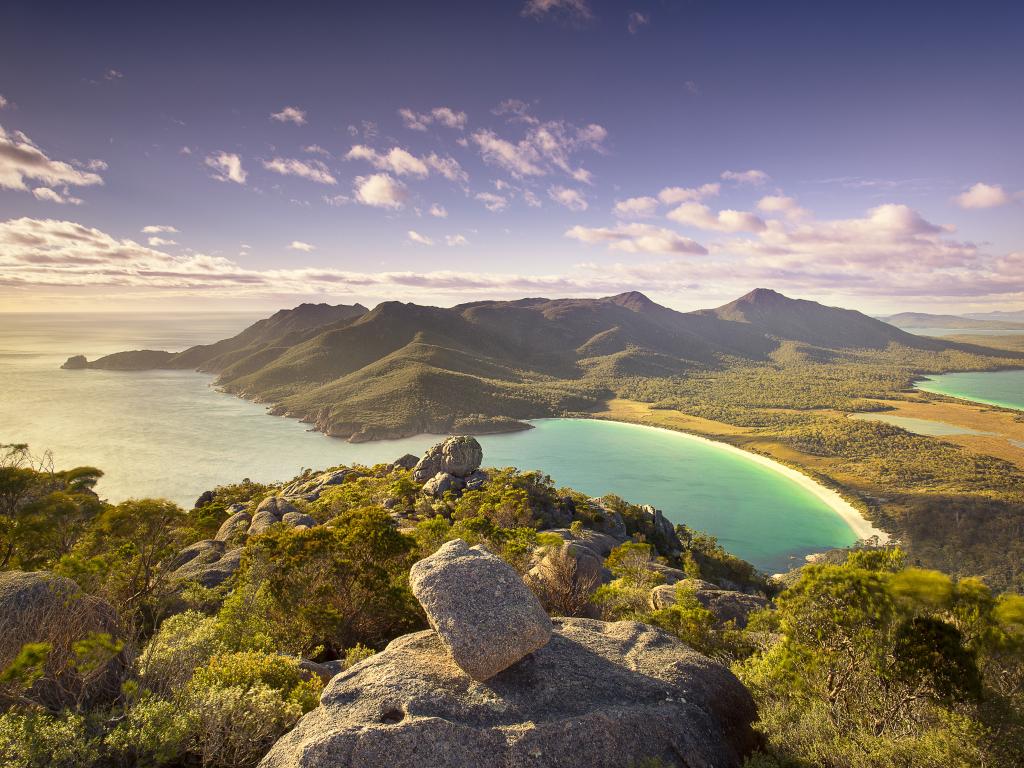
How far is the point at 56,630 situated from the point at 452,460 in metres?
54.0

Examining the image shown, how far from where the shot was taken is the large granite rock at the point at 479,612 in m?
12.0

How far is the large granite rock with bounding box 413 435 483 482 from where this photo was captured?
6706cm

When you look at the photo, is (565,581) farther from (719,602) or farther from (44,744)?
(44,744)

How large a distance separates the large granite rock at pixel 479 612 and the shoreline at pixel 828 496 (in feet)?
374

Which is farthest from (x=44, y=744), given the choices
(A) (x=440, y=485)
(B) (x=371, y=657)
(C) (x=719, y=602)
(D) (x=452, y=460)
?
(D) (x=452, y=460)

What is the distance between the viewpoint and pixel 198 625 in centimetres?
1981

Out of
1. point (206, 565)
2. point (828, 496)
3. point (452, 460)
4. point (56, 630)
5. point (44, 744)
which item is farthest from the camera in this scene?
point (828, 496)

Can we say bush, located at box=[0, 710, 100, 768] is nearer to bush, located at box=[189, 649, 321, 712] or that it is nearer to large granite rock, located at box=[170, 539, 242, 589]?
bush, located at box=[189, 649, 321, 712]

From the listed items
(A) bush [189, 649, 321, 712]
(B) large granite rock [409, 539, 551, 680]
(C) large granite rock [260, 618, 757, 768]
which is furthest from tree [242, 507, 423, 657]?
(B) large granite rock [409, 539, 551, 680]

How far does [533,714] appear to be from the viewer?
36.9 ft

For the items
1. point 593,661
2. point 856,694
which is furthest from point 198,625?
point 856,694

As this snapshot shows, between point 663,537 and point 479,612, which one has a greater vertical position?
point 479,612

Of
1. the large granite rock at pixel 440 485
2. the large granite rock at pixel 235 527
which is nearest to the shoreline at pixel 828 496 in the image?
the large granite rock at pixel 440 485

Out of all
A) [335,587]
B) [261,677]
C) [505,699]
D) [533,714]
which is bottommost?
[335,587]
